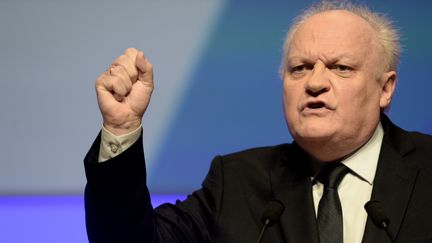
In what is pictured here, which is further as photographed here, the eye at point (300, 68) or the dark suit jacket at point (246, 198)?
the eye at point (300, 68)

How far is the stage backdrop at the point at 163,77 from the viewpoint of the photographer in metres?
2.86

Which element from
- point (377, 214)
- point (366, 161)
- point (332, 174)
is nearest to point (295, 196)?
point (332, 174)

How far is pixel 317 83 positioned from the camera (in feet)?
6.30

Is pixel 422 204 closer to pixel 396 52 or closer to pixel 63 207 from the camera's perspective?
pixel 396 52

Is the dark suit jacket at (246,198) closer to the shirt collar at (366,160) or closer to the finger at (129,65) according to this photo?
the shirt collar at (366,160)

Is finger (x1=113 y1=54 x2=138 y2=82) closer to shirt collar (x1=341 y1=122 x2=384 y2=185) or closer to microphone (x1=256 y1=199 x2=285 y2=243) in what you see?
microphone (x1=256 y1=199 x2=285 y2=243)

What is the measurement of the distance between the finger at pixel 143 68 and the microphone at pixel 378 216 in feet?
1.98

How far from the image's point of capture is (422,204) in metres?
1.88

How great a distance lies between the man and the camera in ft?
5.69

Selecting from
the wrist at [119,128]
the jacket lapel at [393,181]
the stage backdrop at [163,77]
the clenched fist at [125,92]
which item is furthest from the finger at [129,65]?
the stage backdrop at [163,77]

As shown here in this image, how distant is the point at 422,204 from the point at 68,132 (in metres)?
1.50

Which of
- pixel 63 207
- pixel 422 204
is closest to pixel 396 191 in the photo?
pixel 422 204

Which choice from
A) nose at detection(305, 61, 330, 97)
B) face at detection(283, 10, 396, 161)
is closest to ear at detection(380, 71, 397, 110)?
face at detection(283, 10, 396, 161)

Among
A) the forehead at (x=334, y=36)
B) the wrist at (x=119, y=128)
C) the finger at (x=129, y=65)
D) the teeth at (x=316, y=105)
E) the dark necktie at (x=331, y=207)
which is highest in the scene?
the forehead at (x=334, y=36)
